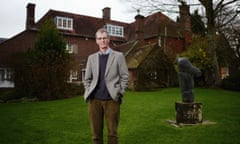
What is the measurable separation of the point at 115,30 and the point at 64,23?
303 inches

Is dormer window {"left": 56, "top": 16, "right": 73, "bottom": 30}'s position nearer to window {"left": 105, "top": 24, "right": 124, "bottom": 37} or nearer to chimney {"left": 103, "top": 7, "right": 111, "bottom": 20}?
window {"left": 105, "top": 24, "right": 124, "bottom": 37}

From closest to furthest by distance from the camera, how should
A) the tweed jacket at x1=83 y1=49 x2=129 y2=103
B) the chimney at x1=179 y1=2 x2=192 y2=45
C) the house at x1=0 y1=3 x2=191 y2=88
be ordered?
1. the tweed jacket at x1=83 y1=49 x2=129 y2=103
2. the chimney at x1=179 y1=2 x2=192 y2=45
3. the house at x1=0 y1=3 x2=191 y2=88

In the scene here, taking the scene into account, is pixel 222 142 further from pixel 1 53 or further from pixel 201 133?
pixel 1 53

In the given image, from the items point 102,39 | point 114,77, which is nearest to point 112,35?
point 102,39

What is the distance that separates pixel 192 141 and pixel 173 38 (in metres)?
24.7

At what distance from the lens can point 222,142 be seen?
492 centimetres

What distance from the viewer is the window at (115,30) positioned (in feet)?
102

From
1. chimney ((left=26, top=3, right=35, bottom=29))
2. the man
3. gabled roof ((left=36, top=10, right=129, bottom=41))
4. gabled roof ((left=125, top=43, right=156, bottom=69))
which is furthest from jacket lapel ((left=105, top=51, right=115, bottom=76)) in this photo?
gabled roof ((left=36, top=10, right=129, bottom=41))

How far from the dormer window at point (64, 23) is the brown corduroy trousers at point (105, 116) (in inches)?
999

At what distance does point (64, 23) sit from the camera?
2734 centimetres

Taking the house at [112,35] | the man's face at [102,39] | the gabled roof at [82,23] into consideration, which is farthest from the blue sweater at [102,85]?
the gabled roof at [82,23]

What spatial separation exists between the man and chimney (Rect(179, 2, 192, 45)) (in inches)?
712

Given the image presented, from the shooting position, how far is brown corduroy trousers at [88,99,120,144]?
334 cm

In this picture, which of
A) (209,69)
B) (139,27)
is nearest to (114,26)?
(139,27)
